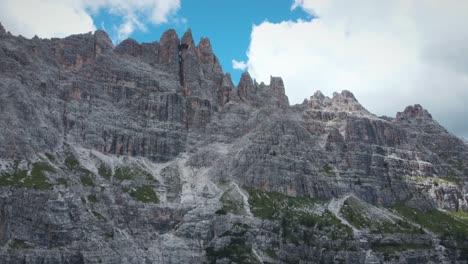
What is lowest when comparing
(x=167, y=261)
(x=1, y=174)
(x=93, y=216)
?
(x=167, y=261)

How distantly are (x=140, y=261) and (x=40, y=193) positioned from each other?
4642cm

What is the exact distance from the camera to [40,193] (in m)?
193

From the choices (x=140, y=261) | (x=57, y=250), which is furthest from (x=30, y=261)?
(x=140, y=261)

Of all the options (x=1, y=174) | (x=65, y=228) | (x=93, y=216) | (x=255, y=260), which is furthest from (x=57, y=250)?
(x=255, y=260)

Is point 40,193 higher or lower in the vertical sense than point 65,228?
higher

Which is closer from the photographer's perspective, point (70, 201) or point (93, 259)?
point (93, 259)

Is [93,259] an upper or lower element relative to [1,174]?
lower


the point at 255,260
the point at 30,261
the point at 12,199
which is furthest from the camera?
the point at 255,260

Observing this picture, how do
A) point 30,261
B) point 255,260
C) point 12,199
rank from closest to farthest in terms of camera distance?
point 30,261 → point 12,199 → point 255,260

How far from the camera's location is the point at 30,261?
566 feet

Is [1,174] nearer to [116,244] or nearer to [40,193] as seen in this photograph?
[40,193]

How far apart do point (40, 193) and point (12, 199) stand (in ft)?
34.0

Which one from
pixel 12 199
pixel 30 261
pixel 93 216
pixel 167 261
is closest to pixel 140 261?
pixel 167 261

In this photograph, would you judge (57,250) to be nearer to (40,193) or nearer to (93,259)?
(93,259)
